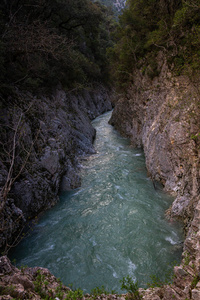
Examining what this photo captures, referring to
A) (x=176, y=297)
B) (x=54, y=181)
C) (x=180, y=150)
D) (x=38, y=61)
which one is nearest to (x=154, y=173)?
(x=180, y=150)

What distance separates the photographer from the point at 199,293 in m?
2.92

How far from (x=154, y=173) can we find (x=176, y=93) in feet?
14.3

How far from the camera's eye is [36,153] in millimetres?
8891

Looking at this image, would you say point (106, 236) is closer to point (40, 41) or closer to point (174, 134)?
point (174, 134)

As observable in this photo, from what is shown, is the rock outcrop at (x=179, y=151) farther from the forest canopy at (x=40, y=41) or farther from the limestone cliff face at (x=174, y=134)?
the forest canopy at (x=40, y=41)

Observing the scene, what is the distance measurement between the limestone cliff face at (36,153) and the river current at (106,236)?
0.79 meters

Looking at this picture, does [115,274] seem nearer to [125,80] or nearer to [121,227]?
[121,227]

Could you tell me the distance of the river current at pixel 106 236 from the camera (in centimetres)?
545

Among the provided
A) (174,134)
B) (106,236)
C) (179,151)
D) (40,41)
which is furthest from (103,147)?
(106,236)

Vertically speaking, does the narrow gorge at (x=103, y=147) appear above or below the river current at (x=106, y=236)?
above

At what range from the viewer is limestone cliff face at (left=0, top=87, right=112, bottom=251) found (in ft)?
21.6

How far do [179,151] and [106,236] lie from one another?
461cm

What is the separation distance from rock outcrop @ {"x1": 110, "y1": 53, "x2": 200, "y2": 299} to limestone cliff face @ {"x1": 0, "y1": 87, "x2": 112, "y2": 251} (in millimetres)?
4161

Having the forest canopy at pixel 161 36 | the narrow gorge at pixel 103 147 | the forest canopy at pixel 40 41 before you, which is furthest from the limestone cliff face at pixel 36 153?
the forest canopy at pixel 161 36
